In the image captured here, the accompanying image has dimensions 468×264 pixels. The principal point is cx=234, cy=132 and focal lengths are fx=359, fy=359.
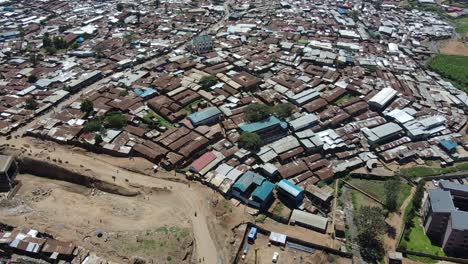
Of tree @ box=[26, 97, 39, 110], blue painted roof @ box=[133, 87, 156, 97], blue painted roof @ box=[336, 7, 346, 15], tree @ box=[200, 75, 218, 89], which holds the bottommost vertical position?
tree @ box=[26, 97, 39, 110]

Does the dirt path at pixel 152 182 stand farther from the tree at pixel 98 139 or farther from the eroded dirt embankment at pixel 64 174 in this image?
the tree at pixel 98 139

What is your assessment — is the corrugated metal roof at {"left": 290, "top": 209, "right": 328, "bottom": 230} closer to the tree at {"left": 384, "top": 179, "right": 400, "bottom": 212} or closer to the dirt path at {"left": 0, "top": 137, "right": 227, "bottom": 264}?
the tree at {"left": 384, "top": 179, "right": 400, "bottom": 212}

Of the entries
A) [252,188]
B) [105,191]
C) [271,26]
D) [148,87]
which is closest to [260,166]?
[252,188]

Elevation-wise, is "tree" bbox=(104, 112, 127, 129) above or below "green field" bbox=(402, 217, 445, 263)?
above

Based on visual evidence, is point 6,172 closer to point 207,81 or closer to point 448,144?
point 207,81

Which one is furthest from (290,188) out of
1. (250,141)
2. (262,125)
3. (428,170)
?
(428,170)

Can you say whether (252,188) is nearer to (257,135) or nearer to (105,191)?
(257,135)

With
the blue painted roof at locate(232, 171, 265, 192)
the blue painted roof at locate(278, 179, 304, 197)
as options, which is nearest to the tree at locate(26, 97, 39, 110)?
the blue painted roof at locate(232, 171, 265, 192)
